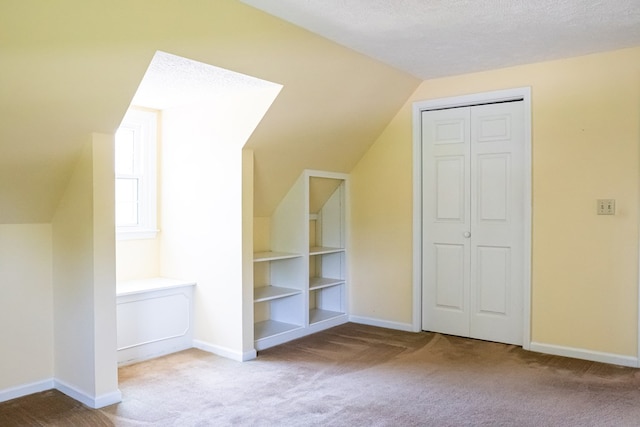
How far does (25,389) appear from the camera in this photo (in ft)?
10.1

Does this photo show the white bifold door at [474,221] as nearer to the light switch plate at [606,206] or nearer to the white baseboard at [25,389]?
the light switch plate at [606,206]

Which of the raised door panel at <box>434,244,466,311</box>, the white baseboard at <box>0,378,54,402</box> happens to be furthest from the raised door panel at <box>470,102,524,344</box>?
the white baseboard at <box>0,378,54,402</box>

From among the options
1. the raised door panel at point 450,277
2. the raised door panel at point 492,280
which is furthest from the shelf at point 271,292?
the raised door panel at point 492,280

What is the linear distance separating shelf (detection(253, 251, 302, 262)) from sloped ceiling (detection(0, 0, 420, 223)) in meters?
0.84

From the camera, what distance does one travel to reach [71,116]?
2.66m

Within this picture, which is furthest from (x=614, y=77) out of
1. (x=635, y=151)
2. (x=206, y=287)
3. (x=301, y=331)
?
(x=206, y=287)

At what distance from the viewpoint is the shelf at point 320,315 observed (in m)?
4.64

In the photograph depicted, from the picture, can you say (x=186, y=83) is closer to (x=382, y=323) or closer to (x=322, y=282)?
(x=322, y=282)

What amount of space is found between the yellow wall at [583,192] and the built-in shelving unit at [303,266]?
1621 millimetres

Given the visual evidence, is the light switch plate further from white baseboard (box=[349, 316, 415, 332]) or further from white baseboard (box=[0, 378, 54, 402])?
white baseboard (box=[0, 378, 54, 402])

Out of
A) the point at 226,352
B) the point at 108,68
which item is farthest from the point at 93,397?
the point at 108,68

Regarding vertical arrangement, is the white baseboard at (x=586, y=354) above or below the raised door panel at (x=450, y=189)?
below

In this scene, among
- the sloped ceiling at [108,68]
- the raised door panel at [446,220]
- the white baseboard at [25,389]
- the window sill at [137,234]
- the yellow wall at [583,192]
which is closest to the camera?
the sloped ceiling at [108,68]

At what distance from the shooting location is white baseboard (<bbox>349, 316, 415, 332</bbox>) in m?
4.57
